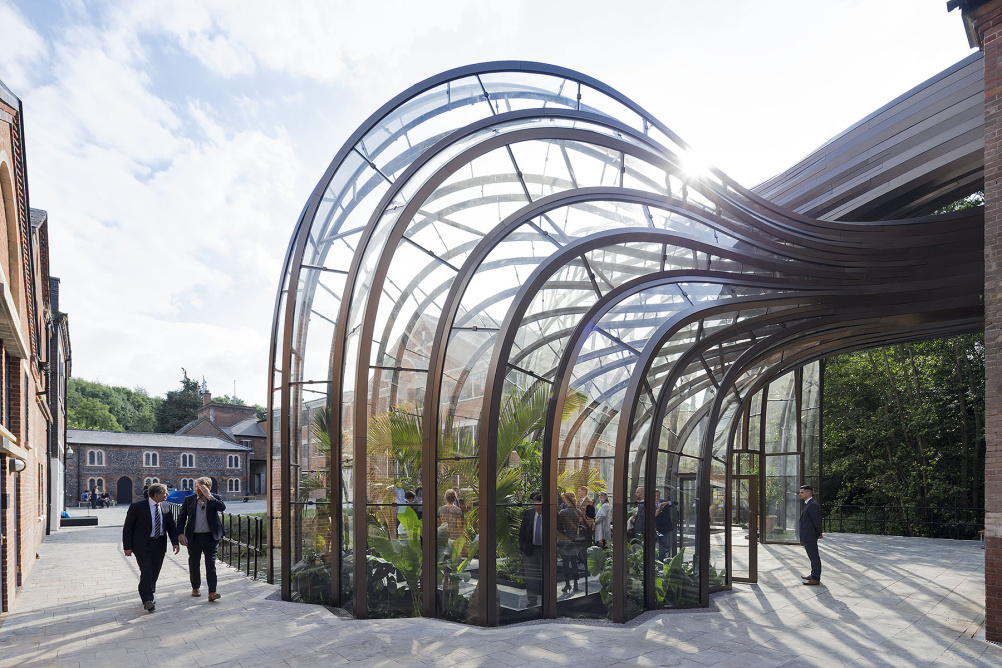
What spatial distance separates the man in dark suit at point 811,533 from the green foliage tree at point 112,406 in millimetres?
85107

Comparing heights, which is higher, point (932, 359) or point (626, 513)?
point (932, 359)

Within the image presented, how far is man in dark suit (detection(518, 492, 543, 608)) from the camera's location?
8883 millimetres

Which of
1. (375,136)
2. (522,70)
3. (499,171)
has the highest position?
(522,70)

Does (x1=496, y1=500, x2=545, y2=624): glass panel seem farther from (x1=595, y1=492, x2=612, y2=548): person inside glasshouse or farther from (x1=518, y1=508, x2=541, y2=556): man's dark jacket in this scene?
(x1=595, y1=492, x2=612, y2=548): person inside glasshouse

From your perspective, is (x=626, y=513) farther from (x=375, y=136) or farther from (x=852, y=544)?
(x=852, y=544)

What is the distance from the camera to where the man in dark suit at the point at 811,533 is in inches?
469

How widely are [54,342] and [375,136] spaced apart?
70.7 ft

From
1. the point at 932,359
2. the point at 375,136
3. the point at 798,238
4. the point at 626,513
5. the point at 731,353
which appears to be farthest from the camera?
the point at 932,359

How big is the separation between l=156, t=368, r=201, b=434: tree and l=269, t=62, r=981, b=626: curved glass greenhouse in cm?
7422

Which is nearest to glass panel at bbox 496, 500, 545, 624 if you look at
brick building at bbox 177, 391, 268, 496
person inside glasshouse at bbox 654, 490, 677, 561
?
person inside glasshouse at bbox 654, 490, 677, 561

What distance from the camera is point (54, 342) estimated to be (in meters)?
25.3

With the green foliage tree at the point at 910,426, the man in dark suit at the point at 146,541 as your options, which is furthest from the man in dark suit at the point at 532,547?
the green foliage tree at the point at 910,426

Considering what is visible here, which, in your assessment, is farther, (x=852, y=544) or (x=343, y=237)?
(x=852, y=544)

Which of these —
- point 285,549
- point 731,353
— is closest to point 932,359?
point 731,353
